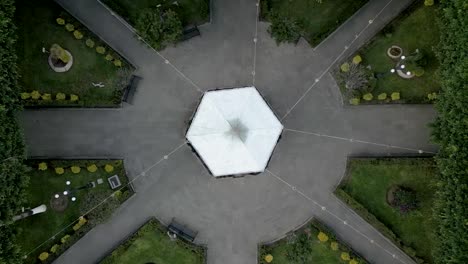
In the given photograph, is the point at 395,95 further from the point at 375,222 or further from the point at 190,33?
the point at 190,33

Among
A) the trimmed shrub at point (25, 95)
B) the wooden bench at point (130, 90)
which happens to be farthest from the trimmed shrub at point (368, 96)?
the trimmed shrub at point (25, 95)

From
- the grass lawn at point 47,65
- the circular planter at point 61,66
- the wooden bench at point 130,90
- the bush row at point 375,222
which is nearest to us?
the bush row at point 375,222

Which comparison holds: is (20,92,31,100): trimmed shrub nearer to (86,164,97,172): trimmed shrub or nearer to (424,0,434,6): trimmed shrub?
(86,164,97,172): trimmed shrub

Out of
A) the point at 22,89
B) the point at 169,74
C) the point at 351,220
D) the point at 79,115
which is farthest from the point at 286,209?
the point at 22,89

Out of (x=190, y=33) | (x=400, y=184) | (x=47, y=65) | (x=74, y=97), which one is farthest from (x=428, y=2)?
(x=47, y=65)

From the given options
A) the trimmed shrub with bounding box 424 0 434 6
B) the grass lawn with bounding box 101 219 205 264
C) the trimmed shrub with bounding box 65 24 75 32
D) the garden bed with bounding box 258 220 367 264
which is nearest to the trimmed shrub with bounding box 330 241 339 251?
the garden bed with bounding box 258 220 367 264

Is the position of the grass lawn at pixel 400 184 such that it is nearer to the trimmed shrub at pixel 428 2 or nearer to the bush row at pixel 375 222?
the bush row at pixel 375 222
